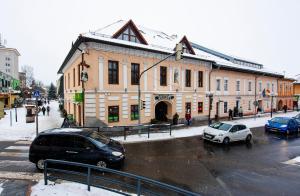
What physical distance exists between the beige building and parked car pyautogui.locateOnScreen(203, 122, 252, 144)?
727 centimetres

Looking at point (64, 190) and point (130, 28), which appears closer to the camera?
point (64, 190)

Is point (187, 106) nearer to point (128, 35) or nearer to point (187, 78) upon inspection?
point (187, 78)

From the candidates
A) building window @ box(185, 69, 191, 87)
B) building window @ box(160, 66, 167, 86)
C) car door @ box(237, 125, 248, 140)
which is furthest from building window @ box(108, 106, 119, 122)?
car door @ box(237, 125, 248, 140)

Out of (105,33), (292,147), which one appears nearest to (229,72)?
(292,147)

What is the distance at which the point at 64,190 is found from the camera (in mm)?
6863

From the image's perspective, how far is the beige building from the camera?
1816 cm

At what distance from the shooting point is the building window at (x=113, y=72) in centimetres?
1902

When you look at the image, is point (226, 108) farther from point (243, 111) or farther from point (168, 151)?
point (168, 151)

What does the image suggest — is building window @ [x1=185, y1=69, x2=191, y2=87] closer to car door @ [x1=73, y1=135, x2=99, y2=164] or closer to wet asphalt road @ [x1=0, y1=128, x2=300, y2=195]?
wet asphalt road @ [x1=0, y1=128, x2=300, y2=195]

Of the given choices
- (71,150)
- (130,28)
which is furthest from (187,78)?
(71,150)

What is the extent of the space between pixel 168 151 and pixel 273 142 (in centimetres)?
919

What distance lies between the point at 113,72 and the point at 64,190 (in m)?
13.5

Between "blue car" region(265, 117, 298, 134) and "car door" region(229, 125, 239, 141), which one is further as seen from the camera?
"blue car" region(265, 117, 298, 134)

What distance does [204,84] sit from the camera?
2694 centimetres
